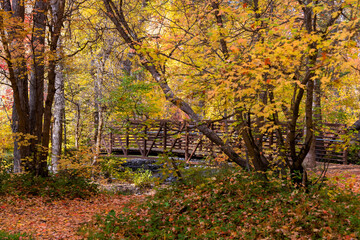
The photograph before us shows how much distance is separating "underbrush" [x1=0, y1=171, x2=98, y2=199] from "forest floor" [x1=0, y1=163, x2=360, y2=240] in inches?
10.2

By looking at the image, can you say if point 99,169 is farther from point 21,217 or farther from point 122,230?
point 122,230

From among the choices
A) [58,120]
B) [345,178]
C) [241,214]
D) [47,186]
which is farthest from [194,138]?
[241,214]

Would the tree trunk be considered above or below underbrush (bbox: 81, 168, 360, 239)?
above

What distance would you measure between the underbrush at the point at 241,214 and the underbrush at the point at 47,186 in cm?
275

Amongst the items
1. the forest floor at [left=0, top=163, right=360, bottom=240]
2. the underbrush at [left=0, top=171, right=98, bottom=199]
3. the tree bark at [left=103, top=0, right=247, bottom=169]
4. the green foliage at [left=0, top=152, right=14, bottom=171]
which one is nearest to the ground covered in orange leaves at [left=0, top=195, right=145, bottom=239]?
the forest floor at [left=0, top=163, right=360, bottom=240]

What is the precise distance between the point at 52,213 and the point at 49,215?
20 cm

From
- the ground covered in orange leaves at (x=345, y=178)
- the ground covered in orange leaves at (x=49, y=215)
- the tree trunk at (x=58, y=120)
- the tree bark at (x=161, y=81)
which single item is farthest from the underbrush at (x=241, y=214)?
the tree trunk at (x=58, y=120)

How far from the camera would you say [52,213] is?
6258mm

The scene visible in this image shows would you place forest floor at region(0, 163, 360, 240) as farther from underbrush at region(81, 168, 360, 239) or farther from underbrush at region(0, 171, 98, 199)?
underbrush at region(81, 168, 360, 239)

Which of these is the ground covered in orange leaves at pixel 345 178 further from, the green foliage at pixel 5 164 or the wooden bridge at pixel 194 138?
the green foliage at pixel 5 164

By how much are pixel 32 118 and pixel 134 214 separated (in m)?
4.61

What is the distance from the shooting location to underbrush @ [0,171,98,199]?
23.2 feet

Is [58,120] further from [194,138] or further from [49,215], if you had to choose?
[194,138]

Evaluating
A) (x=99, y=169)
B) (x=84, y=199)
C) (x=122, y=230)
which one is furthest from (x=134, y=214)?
(x=99, y=169)
